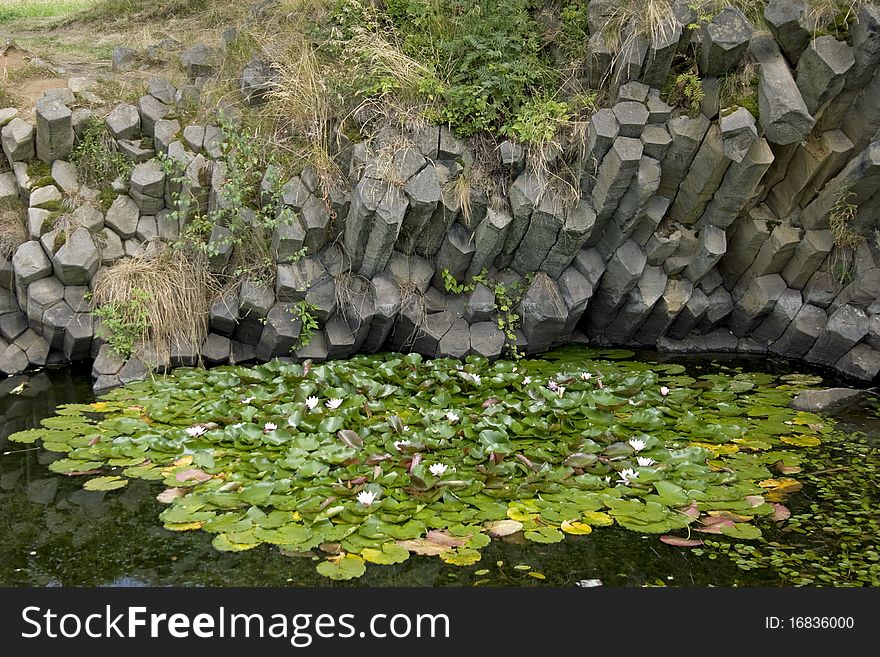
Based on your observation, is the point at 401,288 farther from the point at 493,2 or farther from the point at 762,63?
the point at 762,63

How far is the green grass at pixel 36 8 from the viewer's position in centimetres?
1126

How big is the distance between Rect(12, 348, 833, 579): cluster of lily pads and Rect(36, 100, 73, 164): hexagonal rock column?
2288 mm

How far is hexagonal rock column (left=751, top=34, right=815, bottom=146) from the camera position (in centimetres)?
612

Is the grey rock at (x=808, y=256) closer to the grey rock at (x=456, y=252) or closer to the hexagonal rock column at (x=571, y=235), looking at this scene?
the hexagonal rock column at (x=571, y=235)

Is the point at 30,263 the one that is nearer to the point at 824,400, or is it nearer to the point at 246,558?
the point at 246,558

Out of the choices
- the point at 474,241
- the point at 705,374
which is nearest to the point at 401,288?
the point at 474,241

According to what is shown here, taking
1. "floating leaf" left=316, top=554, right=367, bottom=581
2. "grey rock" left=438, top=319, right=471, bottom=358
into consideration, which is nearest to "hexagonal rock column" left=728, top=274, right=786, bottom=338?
"grey rock" left=438, top=319, right=471, bottom=358

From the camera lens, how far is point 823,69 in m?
6.09

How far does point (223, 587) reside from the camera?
3.77 meters

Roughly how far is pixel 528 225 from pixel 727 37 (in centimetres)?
197

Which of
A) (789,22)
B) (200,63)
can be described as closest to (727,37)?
(789,22)

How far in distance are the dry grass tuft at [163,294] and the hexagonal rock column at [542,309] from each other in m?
2.49

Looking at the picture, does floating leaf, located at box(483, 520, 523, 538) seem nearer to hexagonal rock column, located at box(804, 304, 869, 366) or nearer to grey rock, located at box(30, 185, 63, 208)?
hexagonal rock column, located at box(804, 304, 869, 366)

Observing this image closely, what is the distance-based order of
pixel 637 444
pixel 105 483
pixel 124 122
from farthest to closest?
pixel 124 122, pixel 637 444, pixel 105 483
